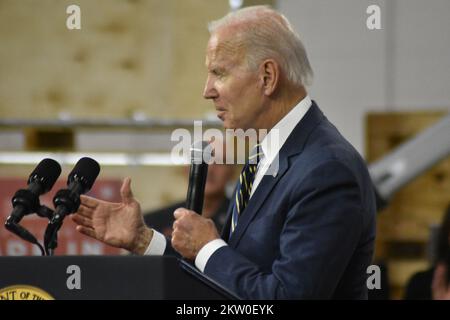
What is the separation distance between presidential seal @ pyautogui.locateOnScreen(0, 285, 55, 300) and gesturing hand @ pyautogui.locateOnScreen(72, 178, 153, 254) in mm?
388

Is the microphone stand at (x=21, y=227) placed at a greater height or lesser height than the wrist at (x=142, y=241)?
greater

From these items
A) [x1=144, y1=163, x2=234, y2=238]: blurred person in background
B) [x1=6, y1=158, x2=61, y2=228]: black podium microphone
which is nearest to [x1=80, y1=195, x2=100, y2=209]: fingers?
[x1=6, y1=158, x2=61, y2=228]: black podium microphone

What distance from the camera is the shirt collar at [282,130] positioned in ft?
6.61

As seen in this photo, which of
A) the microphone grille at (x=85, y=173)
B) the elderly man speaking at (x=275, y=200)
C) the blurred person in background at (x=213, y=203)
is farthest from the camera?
the blurred person in background at (x=213, y=203)

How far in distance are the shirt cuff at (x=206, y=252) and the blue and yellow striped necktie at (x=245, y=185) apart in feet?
0.60

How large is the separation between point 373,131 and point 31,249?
97.3 inches

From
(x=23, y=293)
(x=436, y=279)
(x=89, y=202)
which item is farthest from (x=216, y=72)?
(x=436, y=279)

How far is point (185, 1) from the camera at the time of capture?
5781 millimetres

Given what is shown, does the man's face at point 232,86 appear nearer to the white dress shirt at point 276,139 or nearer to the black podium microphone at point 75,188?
the white dress shirt at point 276,139

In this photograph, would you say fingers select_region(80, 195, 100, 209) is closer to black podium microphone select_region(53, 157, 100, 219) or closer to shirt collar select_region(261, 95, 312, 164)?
black podium microphone select_region(53, 157, 100, 219)

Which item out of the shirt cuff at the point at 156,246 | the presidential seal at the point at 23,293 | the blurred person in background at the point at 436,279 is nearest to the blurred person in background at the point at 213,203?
the blurred person in background at the point at 436,279

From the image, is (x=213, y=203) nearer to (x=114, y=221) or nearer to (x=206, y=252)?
(x=114, y=221)

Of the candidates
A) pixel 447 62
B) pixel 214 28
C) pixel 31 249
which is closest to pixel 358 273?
pixel 214 28

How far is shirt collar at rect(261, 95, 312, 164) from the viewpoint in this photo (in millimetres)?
2016
